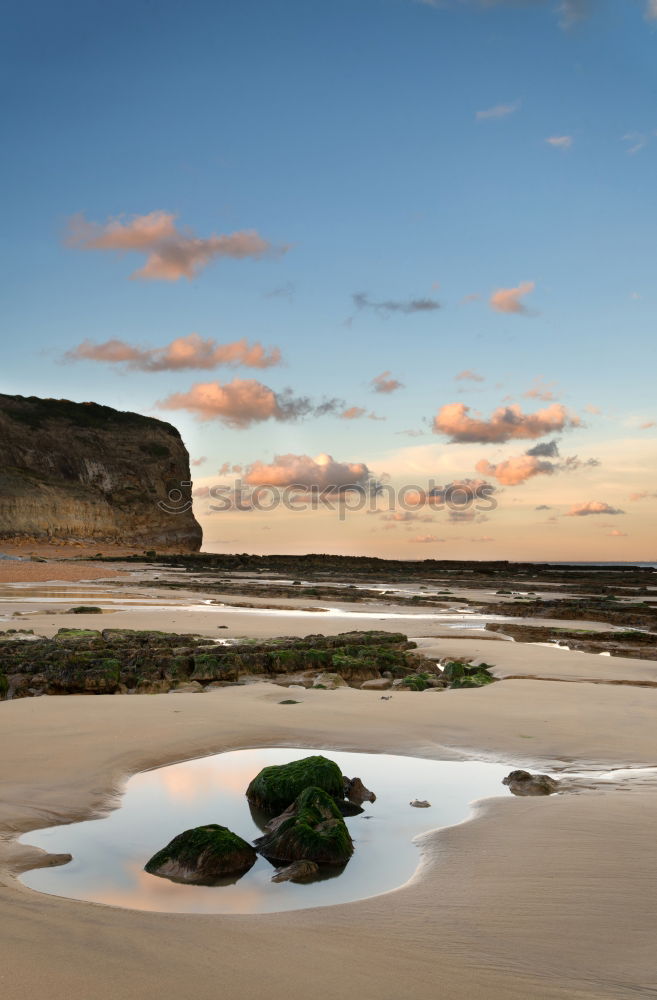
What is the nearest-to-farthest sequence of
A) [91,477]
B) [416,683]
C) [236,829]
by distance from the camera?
[236,829]
[416,683]
[91,477]

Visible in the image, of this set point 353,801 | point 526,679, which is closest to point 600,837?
point 353,801

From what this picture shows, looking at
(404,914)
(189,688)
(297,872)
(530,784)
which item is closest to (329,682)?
(189,688)

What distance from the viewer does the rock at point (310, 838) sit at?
4.19m

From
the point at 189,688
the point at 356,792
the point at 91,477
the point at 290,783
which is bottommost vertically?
the point at 189,688

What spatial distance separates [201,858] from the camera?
13.0 ft

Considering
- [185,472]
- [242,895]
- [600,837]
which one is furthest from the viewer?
[185,472]

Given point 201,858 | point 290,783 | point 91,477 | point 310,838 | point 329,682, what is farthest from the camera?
point 91,477

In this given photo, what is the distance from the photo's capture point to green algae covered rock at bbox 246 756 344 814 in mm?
5059

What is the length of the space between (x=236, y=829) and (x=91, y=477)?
324 ft

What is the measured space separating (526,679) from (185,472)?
104m

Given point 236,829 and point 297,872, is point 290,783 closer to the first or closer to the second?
point 236,829

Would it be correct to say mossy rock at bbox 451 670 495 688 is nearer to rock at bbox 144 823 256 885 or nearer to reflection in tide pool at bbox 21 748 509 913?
reflection in tide pool at bbox 21 748 509 913

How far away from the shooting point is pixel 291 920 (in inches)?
130

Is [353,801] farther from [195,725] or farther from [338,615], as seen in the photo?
[338,615]
